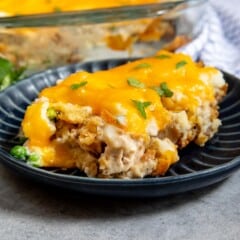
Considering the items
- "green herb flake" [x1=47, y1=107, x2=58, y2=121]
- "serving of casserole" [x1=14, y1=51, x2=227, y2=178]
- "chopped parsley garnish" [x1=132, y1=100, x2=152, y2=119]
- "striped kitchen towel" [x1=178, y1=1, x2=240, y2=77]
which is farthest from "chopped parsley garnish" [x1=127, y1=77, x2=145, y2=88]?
"striped kitchen towel" [x1=178, y1=1, x2=240, y2=77]

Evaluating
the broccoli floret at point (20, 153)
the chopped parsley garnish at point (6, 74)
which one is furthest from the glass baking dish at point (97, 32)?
the broccoli floret at point (20, 153)

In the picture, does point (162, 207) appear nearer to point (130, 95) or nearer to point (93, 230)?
point (93, 230)

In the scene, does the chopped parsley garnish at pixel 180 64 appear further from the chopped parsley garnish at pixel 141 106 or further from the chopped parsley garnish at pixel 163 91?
the chopped parsley garnish at pixel 141 106

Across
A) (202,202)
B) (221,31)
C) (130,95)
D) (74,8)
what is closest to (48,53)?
(74,8)

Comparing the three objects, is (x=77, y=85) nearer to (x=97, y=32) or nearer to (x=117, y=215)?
(x=117, y=215)


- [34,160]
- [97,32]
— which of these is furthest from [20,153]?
[97,32]
